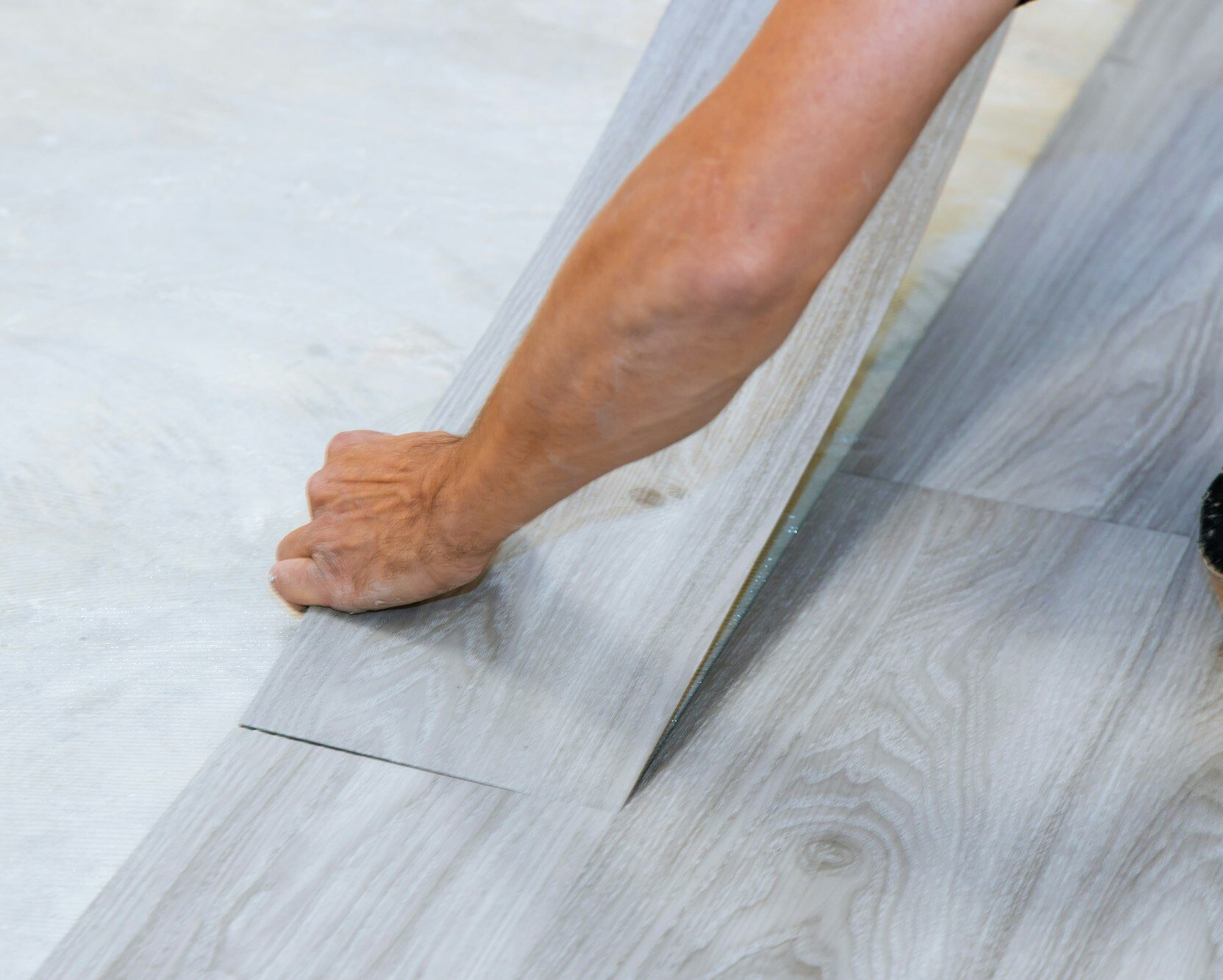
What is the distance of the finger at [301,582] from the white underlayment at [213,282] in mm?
42

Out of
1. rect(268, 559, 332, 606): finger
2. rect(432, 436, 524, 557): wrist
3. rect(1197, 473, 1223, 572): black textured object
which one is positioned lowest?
rect(268, 559, 332, 606): finger

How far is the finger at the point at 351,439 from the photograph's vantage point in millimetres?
1216

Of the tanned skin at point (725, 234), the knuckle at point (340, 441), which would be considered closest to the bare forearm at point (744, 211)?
the tanned skin at point (725, 234)

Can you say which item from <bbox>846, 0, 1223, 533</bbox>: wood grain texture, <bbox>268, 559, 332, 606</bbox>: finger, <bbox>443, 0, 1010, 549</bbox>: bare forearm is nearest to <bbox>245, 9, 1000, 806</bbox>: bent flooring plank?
<bbox>268, 559, 332, 606</bbox>: finger

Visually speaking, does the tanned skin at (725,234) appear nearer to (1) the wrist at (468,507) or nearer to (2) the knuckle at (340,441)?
(1) the wrist at (468,507)

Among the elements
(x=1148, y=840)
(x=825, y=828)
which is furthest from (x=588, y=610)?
(x=1148, y=840)

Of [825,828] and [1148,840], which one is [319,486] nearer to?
[825,828]

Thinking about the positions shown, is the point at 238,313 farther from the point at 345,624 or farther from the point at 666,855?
the point at 666,855

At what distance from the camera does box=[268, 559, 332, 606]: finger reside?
113cm

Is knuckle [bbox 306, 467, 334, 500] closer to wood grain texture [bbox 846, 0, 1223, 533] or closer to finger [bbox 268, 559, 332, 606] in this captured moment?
finger [bbox 268, 559, 332, 606]

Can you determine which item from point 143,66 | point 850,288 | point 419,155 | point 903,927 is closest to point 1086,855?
point 903,927

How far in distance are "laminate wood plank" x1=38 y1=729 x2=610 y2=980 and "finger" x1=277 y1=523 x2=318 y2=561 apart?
19 cm

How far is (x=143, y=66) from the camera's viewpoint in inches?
77.0

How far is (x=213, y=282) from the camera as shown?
1.59 m
